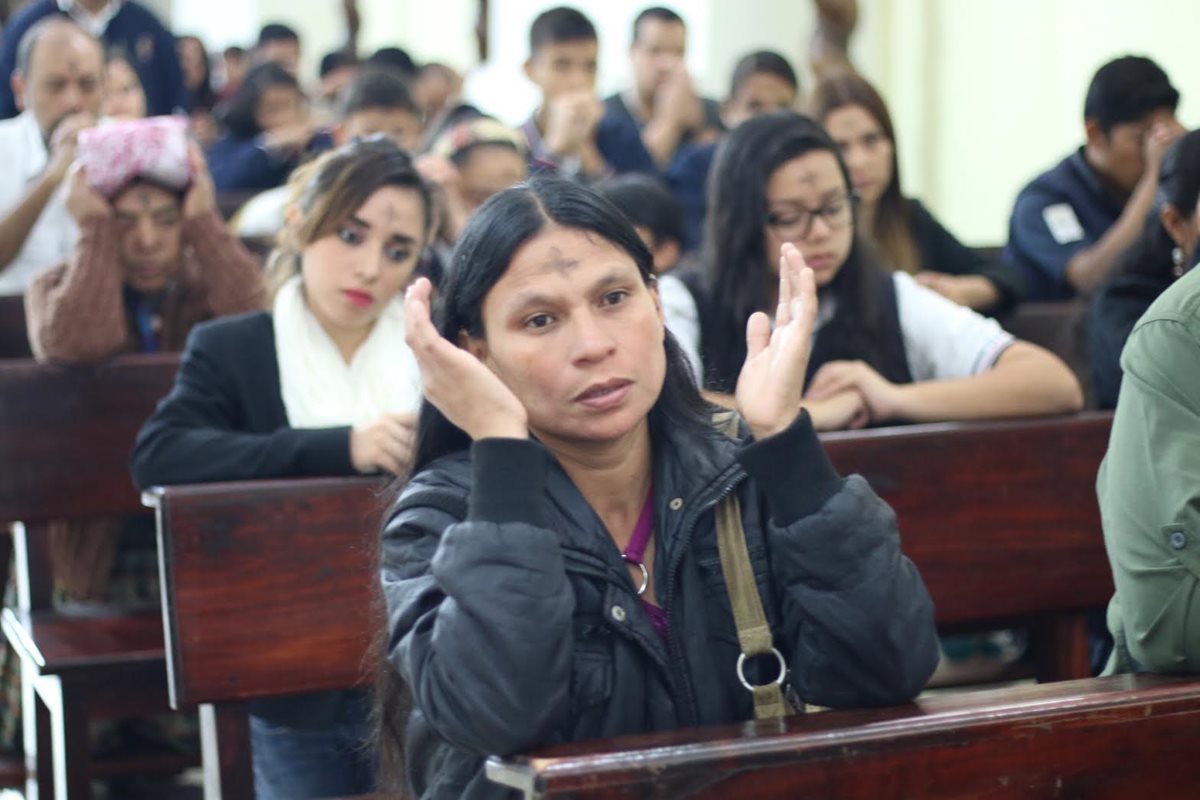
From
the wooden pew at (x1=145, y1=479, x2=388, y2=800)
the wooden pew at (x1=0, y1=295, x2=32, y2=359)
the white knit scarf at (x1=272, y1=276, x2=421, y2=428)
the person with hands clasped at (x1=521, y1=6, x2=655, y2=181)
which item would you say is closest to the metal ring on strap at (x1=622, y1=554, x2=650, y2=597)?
the wooden pew at (x1=145, y1=479, x2=388, y2=800)

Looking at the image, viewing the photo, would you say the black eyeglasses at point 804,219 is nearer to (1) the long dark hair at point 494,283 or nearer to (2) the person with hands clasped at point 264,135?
(1) the long dark hair at point 494,283

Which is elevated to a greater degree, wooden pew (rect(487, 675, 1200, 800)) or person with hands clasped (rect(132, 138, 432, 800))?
person with hands clasped (rect(132, 138, 432, 800))

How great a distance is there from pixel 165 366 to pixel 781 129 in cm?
126

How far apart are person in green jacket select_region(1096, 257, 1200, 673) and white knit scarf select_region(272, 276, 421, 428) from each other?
1.36m

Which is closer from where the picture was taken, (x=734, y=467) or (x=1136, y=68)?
(x=734, y=467)

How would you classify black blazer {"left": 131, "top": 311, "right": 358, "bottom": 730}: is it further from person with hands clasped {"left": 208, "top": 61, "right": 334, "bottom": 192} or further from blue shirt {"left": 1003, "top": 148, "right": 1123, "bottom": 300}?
person with hands clasped {"left": 208, "top": 61, "right": 334, "bottom": 192}

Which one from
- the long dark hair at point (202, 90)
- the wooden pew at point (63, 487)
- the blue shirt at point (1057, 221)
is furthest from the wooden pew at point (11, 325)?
the long dark hair at point (202, 90)

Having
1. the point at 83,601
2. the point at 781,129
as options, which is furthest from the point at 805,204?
the point at 83,601

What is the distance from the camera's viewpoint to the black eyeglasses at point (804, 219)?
3086 millimetres

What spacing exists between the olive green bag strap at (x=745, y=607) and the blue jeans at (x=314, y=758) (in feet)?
3.34

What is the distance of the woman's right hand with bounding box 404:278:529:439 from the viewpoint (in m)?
1.67

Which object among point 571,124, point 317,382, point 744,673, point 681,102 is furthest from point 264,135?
point 744,673

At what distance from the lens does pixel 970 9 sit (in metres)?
7.04

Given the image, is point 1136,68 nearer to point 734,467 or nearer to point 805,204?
point 805,204
